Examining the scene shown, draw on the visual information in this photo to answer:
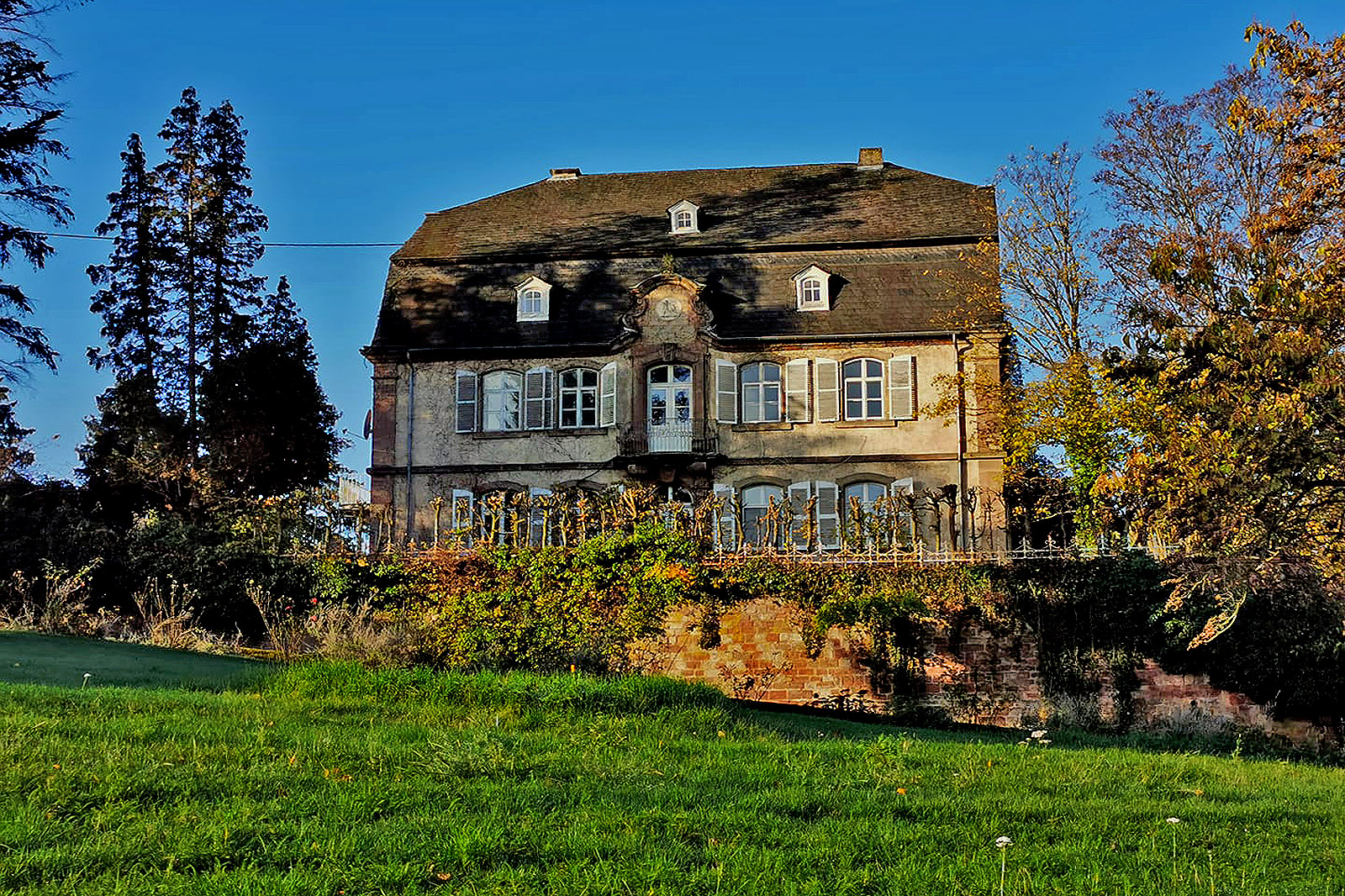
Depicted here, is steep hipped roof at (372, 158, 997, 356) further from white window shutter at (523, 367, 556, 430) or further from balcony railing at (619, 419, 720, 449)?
balcony railing at (619, 419, 720, 449)

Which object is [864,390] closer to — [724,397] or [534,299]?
[724,397]

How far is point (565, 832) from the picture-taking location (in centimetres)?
773

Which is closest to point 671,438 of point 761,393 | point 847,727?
point 761,393

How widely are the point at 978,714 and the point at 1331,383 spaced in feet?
41.9

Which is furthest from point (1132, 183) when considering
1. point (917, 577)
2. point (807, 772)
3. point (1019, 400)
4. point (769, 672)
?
point (807, 772)

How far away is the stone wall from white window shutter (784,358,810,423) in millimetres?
10477

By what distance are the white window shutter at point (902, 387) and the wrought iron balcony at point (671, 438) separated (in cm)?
426

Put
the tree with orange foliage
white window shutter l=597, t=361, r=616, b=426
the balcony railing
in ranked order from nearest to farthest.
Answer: the tree with orange foliage < the balcony railing < white window shutter l=597, t=361, r=616, b=426

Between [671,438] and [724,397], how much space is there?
1.67 m

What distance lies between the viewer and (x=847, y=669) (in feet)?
75.5

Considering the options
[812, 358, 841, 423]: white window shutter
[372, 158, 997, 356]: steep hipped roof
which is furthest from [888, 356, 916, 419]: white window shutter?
[812, 358, 841, 423]: white window shutter

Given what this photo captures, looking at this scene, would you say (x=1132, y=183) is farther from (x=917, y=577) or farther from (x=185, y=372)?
(x=185, y=372)

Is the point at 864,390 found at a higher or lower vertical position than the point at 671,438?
higher

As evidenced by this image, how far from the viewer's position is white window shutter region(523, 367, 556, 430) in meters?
34.0
